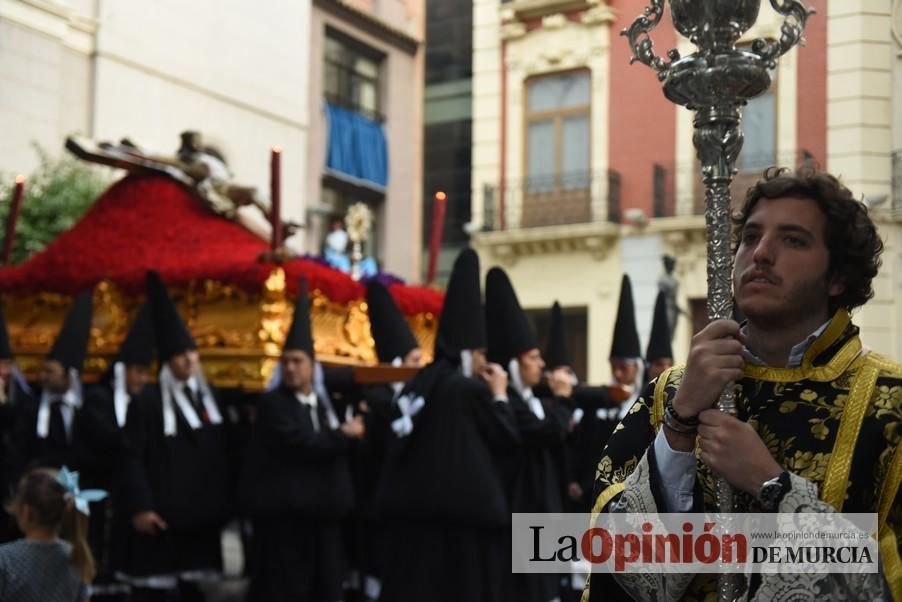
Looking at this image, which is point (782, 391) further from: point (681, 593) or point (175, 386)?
point (175, 386)

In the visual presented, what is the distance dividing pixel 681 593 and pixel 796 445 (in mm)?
284

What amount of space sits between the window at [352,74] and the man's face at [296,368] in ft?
6.45

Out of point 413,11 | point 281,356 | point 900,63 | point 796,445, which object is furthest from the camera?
point 413,11

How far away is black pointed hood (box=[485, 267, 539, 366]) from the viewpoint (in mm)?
5621

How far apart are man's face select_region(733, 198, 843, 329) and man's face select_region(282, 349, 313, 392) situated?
378 centimetres

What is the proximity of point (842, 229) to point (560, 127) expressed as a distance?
4.07m

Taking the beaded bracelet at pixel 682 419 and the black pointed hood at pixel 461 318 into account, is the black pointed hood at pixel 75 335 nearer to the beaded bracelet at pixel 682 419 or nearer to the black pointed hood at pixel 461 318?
the black pointed hood at pixel 461 318

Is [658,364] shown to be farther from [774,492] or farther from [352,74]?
[774,492]

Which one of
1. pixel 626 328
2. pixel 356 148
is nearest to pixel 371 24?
pixel 356 148

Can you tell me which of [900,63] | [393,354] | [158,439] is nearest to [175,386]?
[158,439]

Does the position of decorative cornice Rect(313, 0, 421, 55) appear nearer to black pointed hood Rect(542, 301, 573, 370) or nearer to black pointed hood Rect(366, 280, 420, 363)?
black pointed hood Rect(366, 280, 420, 363)

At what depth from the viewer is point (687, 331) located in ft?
20.7

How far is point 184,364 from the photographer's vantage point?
18.7 feet

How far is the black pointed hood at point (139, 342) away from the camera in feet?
19.1
